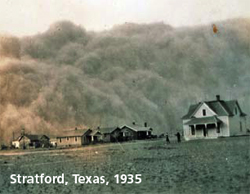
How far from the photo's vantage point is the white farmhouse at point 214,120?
9383mm

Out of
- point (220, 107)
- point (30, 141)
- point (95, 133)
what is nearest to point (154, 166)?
point (220, 107)

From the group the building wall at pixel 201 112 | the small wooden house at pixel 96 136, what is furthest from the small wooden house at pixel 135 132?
the building wall at pixel 201 112

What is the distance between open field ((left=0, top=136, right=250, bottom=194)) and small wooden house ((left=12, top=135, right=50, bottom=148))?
0.33m

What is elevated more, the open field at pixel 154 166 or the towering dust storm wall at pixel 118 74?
the towering dust storm wall at pixel 118 74

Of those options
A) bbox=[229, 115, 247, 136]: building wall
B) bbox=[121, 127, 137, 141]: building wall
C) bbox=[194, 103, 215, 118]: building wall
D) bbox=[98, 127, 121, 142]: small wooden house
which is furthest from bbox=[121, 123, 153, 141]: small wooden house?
bbox=[229, 115, 247, 136]: building wall

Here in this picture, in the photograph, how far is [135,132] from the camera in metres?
10.1

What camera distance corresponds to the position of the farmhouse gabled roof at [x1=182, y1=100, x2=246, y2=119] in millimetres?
9312

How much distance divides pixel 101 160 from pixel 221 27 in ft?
15.6

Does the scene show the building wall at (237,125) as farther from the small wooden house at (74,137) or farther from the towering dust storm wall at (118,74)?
the small wooden house at (74,137)

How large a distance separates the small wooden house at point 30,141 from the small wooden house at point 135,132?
249 centimetres

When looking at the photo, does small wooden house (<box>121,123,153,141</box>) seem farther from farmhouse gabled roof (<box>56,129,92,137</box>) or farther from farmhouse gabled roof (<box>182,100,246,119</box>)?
farmhouse gabled roof (<box>182,100,246,119</box>)

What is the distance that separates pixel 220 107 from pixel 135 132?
2.48 metres

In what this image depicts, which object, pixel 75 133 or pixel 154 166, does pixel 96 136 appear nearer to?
pixel 75 133

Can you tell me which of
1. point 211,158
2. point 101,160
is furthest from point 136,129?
point 211,158
